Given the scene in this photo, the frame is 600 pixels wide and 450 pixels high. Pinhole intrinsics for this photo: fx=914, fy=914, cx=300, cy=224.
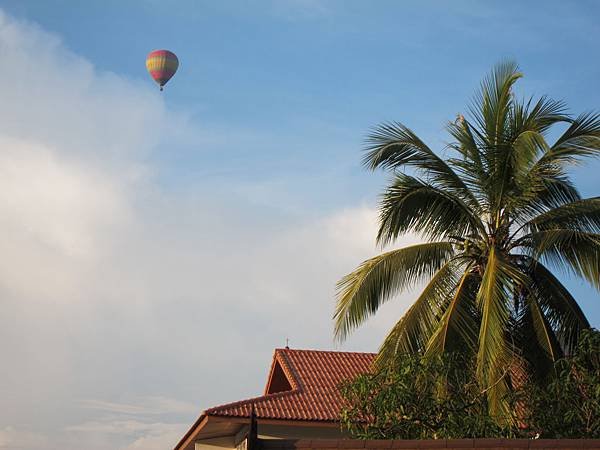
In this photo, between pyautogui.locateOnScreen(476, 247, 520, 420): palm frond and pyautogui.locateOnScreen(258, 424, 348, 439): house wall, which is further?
pyautogui.locateOnScreen(258, 424, 348, 439): house wall

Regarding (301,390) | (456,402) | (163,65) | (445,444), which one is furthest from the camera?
(163,65)

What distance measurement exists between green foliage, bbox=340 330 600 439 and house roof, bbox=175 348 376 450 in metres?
4.04

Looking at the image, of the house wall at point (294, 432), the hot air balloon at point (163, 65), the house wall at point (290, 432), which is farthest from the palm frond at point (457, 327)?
the hot air balloon at point (163, 65)

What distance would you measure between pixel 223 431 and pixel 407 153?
333 inches

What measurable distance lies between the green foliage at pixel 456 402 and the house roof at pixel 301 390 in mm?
4037

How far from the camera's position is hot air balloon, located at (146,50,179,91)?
40312 millimetres

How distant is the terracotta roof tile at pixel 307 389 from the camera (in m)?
19.7

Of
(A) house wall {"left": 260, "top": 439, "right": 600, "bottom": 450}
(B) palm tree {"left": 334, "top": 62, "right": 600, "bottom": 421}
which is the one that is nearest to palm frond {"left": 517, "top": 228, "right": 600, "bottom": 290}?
(B) palm tree {"left": 334, "top": 62, "right": 600, "bottom": 421}

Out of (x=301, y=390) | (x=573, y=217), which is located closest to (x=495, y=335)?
(x=573, y=217)

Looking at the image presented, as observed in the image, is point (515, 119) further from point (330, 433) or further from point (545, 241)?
point (330, 433)

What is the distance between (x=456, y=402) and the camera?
537 inches

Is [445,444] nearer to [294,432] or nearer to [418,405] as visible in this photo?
[418,405]

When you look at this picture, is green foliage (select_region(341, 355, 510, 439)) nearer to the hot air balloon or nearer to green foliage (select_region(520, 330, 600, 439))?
green foliage (select_region(520, 330, 600, 439))

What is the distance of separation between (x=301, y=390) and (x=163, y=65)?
2273cm
